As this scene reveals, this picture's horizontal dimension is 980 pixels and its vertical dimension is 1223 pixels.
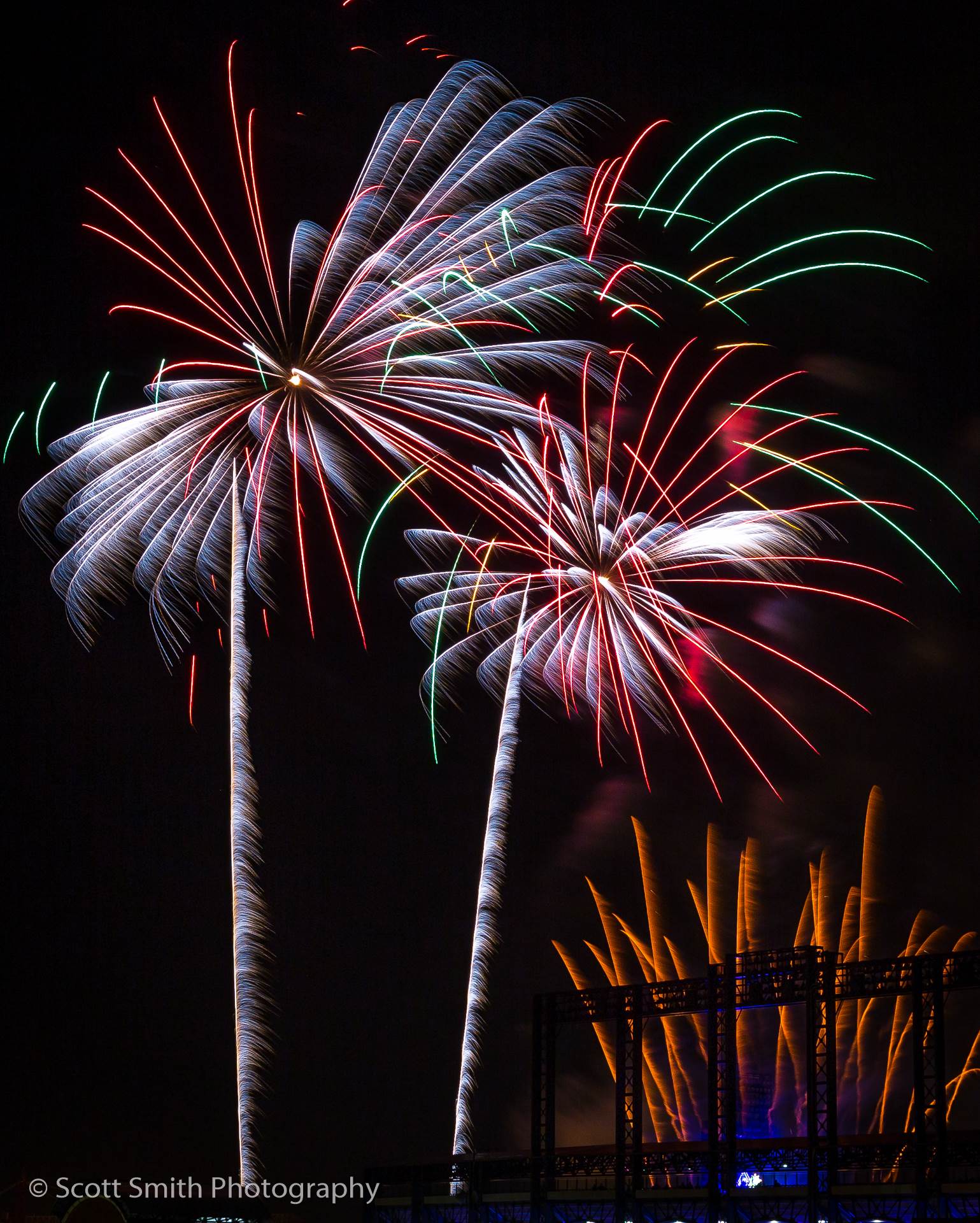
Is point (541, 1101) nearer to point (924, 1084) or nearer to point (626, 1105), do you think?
point (626, 1105)

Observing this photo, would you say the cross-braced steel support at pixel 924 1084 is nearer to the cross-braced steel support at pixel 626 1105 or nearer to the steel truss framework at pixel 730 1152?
the steel truss framework at pixel 730 1152

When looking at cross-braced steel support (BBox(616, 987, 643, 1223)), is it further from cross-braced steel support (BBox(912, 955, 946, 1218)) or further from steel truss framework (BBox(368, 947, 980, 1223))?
cross-braced steel support (BBox(912, 955, 946, 1218))

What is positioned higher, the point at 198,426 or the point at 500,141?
the point at 500,141

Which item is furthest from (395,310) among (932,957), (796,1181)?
(796,1181)

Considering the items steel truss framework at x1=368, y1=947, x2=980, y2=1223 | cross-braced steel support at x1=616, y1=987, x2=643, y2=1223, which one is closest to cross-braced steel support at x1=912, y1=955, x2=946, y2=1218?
steel truss framework at x1=368, y1=947, x2=980, y2=1223

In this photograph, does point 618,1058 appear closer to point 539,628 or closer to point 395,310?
point 539,628

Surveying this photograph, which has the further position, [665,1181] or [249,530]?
[665,1181]

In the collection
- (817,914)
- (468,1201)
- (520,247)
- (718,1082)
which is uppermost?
(520,247)

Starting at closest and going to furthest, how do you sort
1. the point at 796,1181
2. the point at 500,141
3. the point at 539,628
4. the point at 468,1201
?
the point at 500,141 < the point at 539,628 < the point at 796,1181 < the point at 468,1201
